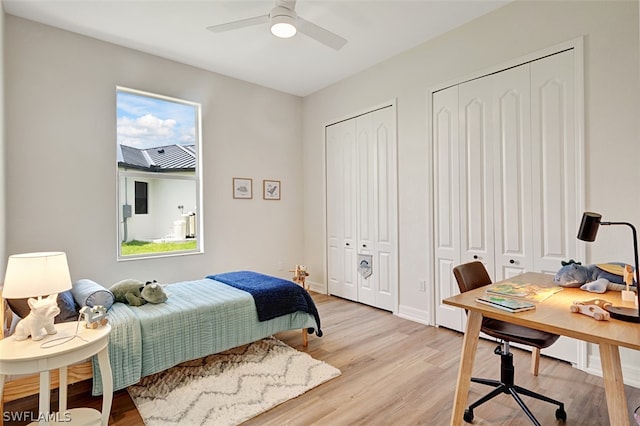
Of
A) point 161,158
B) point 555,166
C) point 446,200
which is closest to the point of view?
point 555,166

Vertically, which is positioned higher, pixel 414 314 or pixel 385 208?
pixel 385 208

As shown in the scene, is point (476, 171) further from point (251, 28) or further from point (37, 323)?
point (37, 323)

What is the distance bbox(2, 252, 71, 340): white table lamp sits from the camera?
1.69 meters

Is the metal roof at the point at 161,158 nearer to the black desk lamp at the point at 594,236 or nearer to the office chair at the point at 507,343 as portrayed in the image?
the office chair at the point at 507,343

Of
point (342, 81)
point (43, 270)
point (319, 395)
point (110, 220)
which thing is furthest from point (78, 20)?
point (319, 395)

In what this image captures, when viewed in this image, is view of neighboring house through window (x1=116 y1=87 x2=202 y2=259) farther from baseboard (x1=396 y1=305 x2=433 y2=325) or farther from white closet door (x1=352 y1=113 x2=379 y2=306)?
baseboard (x1=396 y1=305 x2=433 y2=325)

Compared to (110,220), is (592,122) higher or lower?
higher

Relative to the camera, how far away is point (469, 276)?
2.21m

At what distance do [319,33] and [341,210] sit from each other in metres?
2.43

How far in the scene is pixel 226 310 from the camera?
8.39 ft

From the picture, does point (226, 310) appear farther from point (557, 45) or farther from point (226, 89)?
point (557, 45)

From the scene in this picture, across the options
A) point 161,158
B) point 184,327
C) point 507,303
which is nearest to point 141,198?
point 161,158

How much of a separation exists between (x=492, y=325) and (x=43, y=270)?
8.63ft

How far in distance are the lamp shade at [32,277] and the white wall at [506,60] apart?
3154mm
